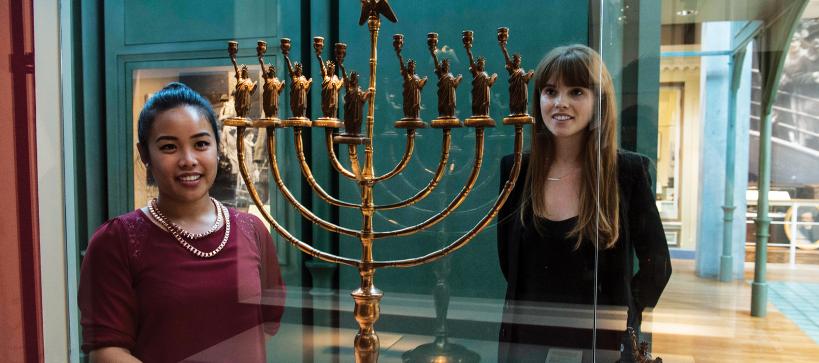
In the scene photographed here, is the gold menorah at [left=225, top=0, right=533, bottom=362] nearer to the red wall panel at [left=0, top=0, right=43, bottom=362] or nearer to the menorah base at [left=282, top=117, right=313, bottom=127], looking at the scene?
the menorah base at [left=282, top=117, right=313, bottom=127]

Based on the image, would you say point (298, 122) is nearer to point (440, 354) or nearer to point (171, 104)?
point (171, 104)

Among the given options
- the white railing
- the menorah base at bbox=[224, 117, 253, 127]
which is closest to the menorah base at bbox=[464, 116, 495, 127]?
the menorah base at bbox=[224, 117, 253, 127]

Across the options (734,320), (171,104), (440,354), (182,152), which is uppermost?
(171,104)

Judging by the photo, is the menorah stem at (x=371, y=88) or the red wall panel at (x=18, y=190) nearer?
the menorah stem at (x=371, y=88)

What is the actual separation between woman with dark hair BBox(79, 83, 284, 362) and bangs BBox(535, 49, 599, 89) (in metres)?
0.71

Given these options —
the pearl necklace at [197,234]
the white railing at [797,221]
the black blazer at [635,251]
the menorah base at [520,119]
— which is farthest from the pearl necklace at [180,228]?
the white railing at [797,221]

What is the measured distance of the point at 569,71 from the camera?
4.23 feet

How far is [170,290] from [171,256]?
0.24 ft

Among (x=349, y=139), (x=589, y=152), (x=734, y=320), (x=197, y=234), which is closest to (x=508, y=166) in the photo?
(x=589, y=152)

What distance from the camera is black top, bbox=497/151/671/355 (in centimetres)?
128

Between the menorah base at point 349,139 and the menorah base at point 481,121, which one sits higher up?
the menorah base at point 481,121

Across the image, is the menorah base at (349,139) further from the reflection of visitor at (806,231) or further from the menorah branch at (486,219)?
the reflection of visitor at (806,231)

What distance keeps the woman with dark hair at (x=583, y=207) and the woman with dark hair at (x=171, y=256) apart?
634mm

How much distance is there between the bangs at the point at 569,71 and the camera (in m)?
1.28
